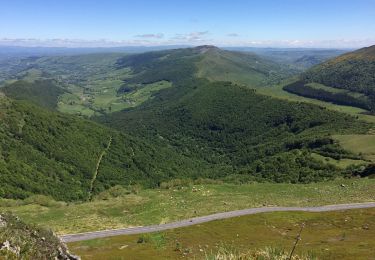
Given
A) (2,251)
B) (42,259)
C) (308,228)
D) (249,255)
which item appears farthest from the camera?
(308,228)

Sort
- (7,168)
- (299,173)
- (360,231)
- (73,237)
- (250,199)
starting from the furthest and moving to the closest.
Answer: (299,173) < (7,168) < (250,199) < (73,237) < (360,231)

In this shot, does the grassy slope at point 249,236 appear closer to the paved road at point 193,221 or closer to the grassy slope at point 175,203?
the paved road at point 193,221

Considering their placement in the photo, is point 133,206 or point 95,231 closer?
point 95,231

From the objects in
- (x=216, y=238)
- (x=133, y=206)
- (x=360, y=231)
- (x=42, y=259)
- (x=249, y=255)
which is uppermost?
(x=249, y=255)

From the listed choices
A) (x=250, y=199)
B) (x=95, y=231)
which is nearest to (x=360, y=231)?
(x=250, y=199)

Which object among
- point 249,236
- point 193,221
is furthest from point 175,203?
point 249,236

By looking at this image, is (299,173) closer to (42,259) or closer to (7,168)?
(7,168)

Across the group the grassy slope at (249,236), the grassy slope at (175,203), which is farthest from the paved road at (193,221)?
the grassy slope at (249,236)
